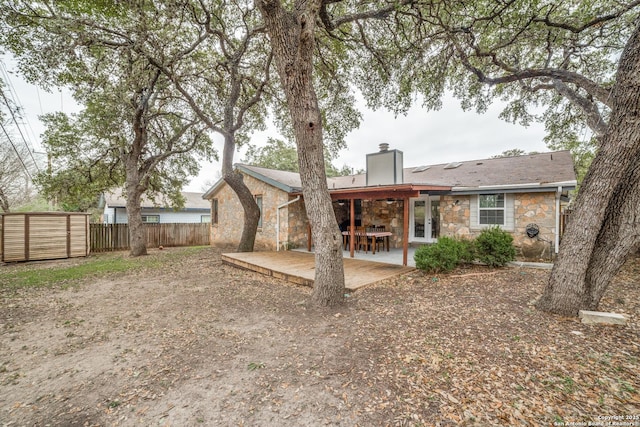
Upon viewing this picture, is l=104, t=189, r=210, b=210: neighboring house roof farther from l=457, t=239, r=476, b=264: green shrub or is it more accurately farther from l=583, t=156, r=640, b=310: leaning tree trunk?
l=583, t=156, r=640, b=310: leaning tree trunk

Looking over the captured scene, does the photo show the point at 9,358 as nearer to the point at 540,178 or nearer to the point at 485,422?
the point at 485,422

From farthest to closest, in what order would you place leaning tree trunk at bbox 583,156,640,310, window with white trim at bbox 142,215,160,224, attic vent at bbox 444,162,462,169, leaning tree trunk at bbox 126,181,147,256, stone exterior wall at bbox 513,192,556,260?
window with white trim at bbox 142,215,160,224 → attic vent at bbox 444,162,462,169 → leaning tree trunk at bbox 126,181,147,256 → stone exterior wall at bbox 513,192,556,260 → leaning tree trunk at bbox 583,156,640,310

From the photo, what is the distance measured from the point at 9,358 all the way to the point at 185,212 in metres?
17.7

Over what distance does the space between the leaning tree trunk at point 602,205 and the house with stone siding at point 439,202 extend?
3165 millimetres

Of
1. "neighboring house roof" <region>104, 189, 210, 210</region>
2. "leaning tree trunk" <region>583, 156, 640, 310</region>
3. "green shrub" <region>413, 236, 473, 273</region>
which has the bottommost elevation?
"green shrub" <region>413, 236, 473, 273</region>

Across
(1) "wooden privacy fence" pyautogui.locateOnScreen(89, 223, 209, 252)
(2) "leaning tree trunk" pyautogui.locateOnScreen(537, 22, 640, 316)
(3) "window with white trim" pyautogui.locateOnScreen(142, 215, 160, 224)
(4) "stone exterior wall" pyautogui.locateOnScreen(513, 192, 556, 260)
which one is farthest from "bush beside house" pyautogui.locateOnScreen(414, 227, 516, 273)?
(3) "window with white trim" pyautogui.locateOnScreen(142, 215, 160, 224)

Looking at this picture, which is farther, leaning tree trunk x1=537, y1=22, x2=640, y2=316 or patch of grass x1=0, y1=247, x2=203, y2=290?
patch of grass x1=0, y1=247, x2=203, y2=290

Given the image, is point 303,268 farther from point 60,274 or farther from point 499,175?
point 499,175

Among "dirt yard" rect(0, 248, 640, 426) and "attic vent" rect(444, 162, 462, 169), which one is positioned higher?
"attic vent" rect(444, 162, 462, 169)

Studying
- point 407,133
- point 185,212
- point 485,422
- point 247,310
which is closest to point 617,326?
point 485,422

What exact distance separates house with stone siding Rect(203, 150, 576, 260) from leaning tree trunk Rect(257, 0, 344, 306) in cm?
308

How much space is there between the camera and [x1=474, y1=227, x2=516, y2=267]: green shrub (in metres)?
6.61

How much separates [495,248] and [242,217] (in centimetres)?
974

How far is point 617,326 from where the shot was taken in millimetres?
3322
